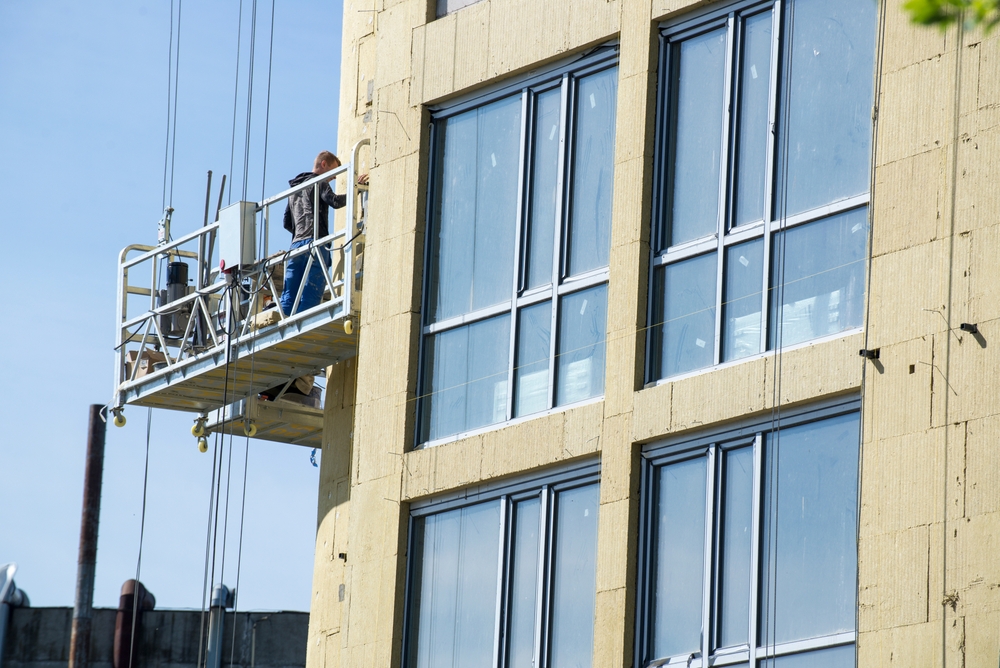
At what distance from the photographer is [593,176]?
16.3m

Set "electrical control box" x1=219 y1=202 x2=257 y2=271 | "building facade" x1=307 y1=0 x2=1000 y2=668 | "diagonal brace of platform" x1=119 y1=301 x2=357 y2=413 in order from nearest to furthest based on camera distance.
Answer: "building facade" x1=307 y1=0 x2=1000 y2=668
"diagonal brace of platform" x1=119 y1=301 x2=357 y2=413
"electrical control box" x1=219 y1=202 x2=257 y2=271

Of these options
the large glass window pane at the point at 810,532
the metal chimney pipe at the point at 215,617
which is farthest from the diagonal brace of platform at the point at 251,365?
the metal chimney pipe at the point at 215,617

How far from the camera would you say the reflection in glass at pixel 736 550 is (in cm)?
1412

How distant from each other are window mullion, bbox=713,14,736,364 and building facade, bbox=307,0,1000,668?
0.03 m

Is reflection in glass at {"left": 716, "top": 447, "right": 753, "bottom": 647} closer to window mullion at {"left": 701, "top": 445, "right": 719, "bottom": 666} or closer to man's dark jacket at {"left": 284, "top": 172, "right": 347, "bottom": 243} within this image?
window mullion at {"left": 701, "top": 445, "right": 719, "bottom": 666}

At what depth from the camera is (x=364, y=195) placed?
1986 centimetres

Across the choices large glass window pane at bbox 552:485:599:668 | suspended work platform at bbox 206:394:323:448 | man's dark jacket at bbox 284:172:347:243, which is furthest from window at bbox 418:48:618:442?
suspended work platform at bbox 206:394:323:448

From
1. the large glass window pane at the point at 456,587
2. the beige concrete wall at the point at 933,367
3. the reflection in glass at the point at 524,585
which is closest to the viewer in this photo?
the beige concrete wall at the point at 933,367

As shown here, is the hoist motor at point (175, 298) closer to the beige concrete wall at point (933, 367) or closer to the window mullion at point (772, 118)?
the window mullion at point (772, 118)

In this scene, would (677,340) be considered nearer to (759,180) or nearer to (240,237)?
(759,180)

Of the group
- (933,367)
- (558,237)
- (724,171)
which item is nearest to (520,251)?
(558,237)

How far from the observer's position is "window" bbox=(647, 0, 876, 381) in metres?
14.2

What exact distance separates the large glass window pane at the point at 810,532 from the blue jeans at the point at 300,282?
6.86 metres

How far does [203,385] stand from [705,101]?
25.7 feet
